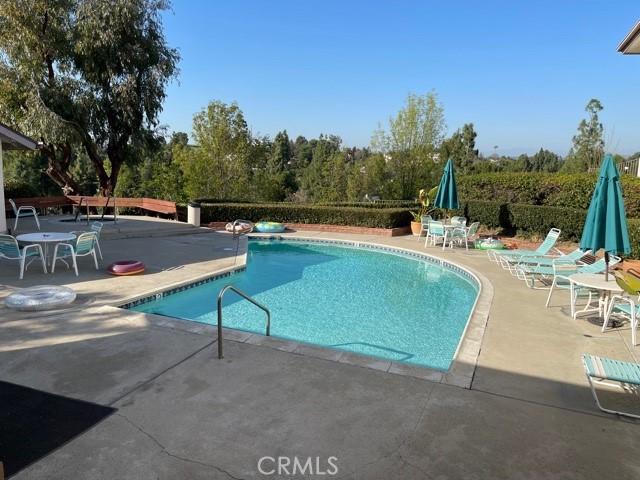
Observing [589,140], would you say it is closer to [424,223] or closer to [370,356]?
[424,223]

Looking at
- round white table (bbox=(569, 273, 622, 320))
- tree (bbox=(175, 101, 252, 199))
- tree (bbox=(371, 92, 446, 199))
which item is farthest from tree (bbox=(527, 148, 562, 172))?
round white table (bbox=(569, 273, 622, 320))

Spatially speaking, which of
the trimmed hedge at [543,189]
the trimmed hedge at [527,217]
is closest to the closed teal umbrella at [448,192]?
the trimmed hedge at [527,217]

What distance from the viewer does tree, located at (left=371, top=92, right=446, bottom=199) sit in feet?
76.7

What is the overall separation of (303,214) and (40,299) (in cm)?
1154

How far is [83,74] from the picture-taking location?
17.9 meters

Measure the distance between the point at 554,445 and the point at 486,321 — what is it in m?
3.02

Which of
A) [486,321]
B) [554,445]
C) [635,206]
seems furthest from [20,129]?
[635,206]

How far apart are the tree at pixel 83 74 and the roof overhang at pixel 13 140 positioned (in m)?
4.45

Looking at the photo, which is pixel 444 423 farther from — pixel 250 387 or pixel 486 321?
pixel 486 321

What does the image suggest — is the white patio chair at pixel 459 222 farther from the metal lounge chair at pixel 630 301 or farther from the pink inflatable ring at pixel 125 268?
the pink inflatable ring at pixel 125 268

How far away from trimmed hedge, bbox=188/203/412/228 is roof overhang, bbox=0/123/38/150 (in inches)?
229

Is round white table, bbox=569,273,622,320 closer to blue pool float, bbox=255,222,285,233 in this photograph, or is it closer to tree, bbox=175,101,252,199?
blue pool float, bbox=255,222,285,233

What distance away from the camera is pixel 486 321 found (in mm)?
6125

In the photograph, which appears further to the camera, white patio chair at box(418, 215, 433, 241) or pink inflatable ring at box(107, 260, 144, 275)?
white patio chair at box(418, 215, 433, 241)
